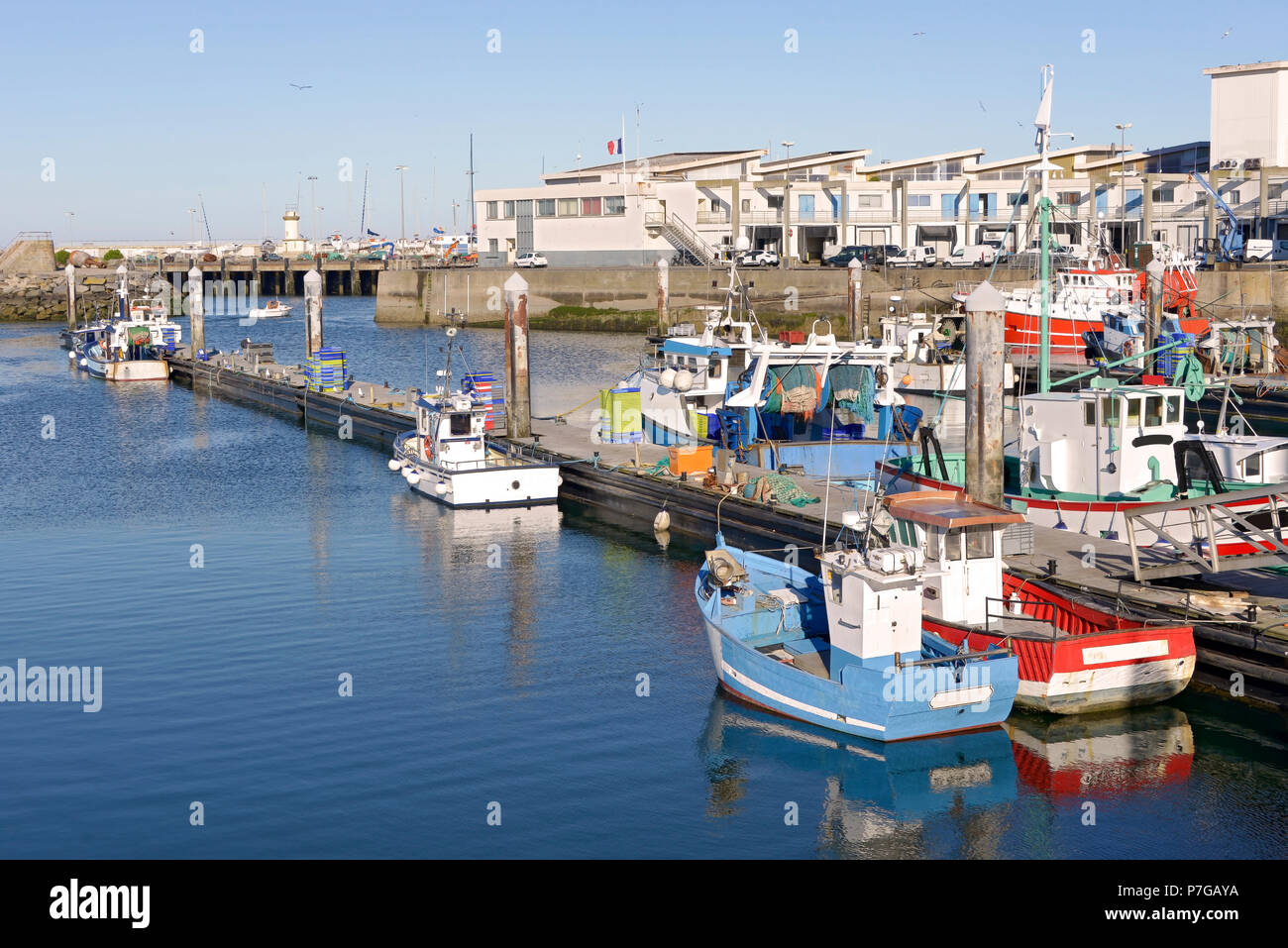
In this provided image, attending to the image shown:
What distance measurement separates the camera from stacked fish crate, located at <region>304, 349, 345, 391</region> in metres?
54.3

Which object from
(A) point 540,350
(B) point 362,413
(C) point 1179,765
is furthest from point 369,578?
(A) point 540,350

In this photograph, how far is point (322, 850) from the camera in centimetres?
1614

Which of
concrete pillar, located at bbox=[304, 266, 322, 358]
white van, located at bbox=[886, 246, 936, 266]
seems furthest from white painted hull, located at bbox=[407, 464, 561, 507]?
white van, located at bbox=[886, 246, 936, 266]

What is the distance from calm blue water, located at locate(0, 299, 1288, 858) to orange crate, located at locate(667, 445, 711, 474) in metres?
2.66

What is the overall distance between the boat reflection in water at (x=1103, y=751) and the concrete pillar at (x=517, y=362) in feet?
71.4

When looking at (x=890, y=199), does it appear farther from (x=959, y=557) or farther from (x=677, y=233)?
(x=959, y=557)

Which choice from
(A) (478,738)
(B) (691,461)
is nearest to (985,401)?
(B) (691,461)

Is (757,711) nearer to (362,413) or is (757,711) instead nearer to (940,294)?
(362,413)

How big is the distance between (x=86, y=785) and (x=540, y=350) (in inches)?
2368

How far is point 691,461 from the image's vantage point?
112 feet

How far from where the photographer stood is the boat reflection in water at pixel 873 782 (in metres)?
16.7

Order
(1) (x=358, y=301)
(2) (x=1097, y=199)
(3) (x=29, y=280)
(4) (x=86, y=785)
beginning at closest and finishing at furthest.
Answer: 1. (4) (x=86, y=785)
2. (2) (x=1097, y=199)
3. (3) (x=29, y=280)
4. (1) (x=358, y=301)

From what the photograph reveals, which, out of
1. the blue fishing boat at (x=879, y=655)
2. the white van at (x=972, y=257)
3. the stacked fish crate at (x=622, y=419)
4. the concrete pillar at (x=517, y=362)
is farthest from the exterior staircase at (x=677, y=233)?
the blue fishing boat at (x=879, y=655)

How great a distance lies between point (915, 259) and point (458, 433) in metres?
52.5
